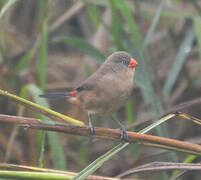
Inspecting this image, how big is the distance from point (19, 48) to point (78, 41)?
5.28 ft

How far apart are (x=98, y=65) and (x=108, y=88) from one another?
1735mm

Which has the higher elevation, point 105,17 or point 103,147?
point 105,17

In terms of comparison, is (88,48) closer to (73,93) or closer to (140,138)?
(73,93)

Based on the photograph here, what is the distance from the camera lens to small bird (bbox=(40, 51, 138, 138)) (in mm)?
2221

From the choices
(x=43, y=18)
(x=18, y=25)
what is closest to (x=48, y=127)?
(x=43, y=18)

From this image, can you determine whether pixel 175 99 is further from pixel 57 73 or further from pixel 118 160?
pixel 57 73

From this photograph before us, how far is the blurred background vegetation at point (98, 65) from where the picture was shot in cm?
281

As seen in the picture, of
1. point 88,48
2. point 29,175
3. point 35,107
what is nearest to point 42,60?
point 88,48

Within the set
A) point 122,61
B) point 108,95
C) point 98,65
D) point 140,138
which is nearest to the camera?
point 140,138

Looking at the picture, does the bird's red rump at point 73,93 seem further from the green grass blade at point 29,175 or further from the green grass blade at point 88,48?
the green grass blade at point 29,175

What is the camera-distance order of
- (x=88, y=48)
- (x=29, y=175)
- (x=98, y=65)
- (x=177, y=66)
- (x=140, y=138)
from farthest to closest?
(x=98, y=65), (x=177, y=66), (x=88, y=48), (x=140, y=138), (x=29, y=175)

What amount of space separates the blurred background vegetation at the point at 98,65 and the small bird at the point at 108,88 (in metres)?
0.24

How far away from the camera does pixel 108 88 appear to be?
2.25 meters

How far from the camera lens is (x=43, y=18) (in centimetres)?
290
